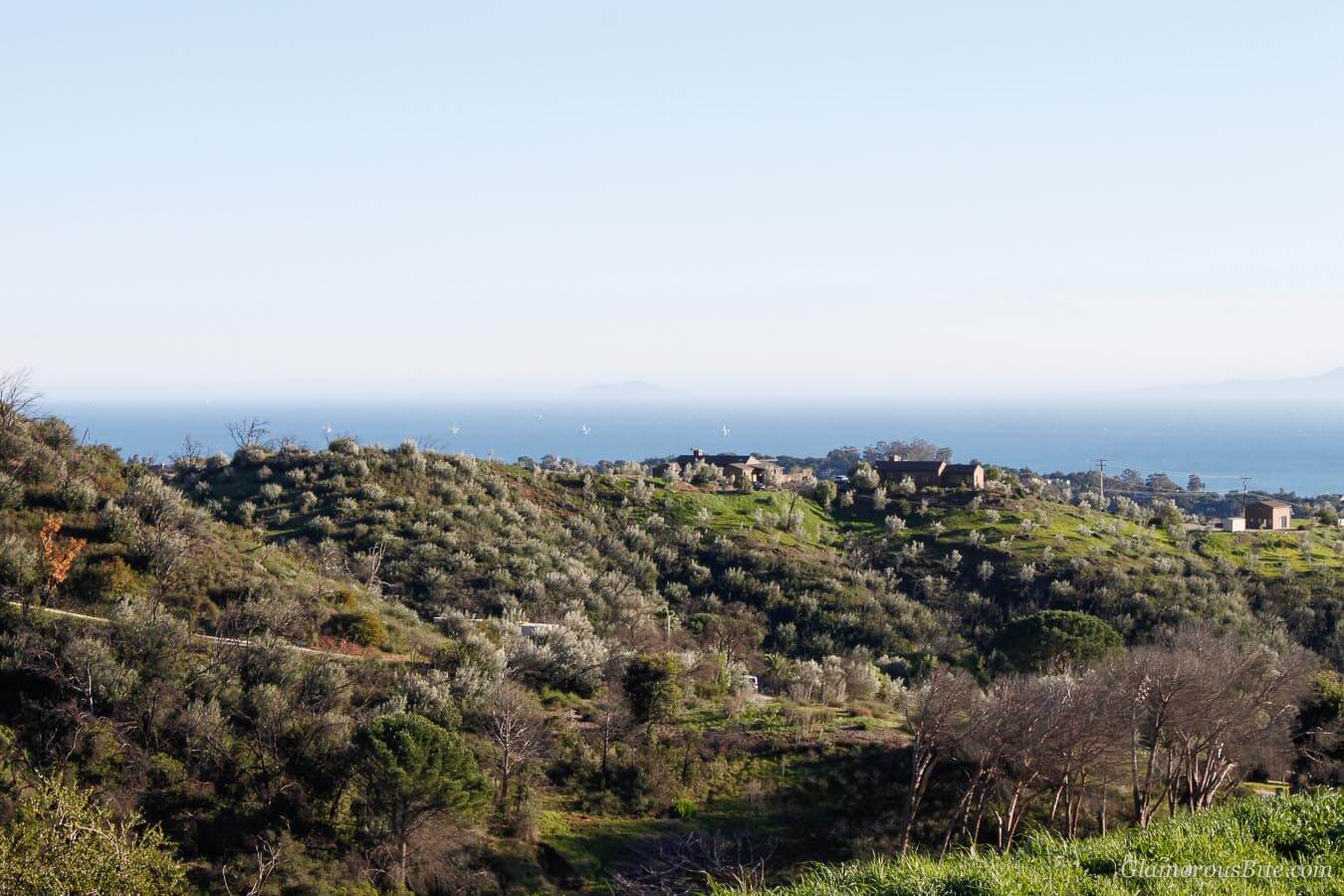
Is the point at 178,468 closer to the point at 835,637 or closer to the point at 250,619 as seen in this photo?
the point at 250,619

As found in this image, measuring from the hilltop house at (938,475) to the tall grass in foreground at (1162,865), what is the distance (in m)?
49.6

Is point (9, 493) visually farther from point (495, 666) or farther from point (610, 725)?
point (610, 725)

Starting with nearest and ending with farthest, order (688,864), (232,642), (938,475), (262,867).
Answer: (262,867), (688,864), (232,642), (938,475)

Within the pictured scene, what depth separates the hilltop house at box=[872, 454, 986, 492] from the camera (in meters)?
61.0

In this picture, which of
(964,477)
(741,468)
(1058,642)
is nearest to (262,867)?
(1058,642)

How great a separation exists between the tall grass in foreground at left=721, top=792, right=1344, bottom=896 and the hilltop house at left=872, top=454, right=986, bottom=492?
49637 millimetres

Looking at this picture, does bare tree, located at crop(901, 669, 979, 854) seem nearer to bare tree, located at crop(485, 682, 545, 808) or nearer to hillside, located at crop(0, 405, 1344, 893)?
hillside, located at crop(0, 405, 1344, 893)

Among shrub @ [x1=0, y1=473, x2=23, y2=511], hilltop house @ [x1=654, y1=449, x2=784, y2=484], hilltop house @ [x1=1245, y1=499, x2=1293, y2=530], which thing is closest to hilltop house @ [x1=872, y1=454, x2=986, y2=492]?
hilltop house @ [x1=654, y1=449, x2=784, y2=484]

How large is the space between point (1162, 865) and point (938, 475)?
5330 centimetres

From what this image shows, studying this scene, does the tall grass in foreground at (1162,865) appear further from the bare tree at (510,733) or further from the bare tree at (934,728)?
the bare tree at (510,733)

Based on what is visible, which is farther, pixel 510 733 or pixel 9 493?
pixel 9 493

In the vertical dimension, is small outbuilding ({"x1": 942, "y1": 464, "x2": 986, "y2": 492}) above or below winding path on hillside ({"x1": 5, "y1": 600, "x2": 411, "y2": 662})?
above

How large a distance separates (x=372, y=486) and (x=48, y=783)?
28065 mm

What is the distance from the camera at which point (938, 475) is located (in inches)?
2437
